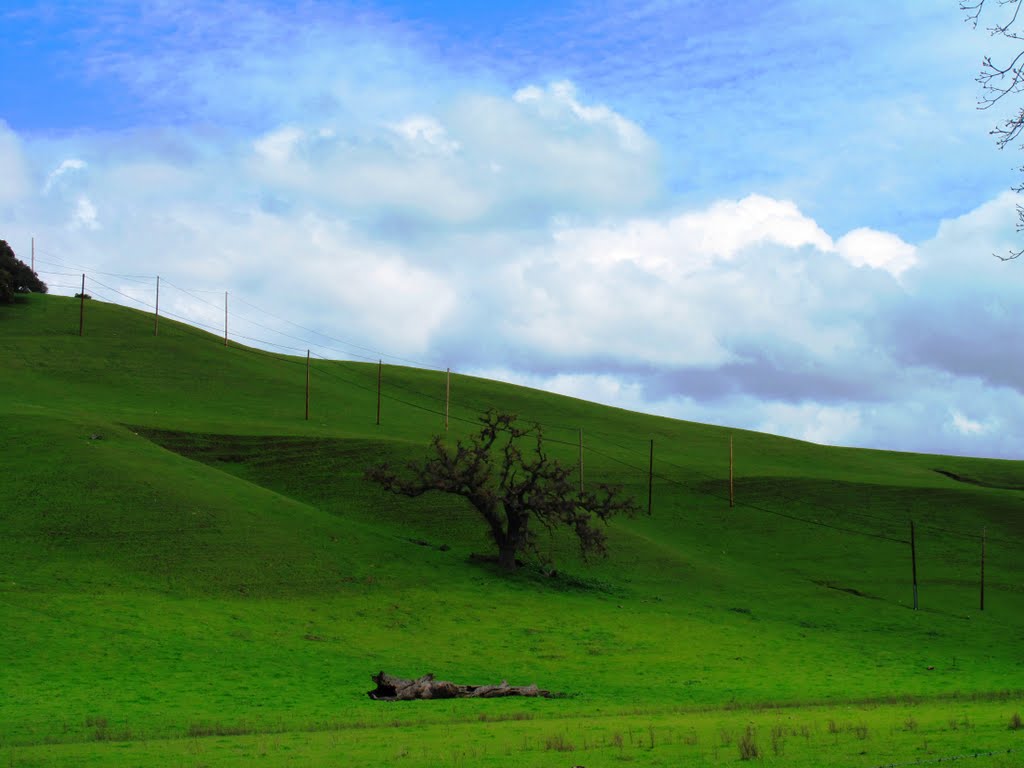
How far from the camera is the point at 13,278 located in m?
133

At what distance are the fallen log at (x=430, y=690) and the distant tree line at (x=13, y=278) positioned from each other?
114742 millimetres

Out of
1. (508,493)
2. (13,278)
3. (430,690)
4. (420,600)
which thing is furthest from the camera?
(13,278)

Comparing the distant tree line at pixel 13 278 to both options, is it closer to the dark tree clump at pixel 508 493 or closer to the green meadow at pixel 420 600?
the green meadow at pixel 420 600

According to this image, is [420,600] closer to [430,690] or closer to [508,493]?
[508,493]

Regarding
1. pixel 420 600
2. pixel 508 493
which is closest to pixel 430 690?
pixel 420 600

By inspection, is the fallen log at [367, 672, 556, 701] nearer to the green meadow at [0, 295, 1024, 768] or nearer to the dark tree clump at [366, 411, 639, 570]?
the green meadow at [0, 295, 1024, 768]

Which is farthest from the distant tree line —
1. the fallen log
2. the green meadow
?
the fallen log

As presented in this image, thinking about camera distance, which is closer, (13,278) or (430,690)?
(430,690)

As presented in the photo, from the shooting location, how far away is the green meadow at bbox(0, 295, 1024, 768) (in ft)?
72.2

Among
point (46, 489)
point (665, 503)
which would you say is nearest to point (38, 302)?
point (46, 489)

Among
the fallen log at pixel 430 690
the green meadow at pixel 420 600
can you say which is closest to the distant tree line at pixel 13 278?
the green meadow at pixel 420 600

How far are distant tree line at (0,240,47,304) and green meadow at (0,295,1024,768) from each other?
20.2m

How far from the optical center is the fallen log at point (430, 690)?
3058cm

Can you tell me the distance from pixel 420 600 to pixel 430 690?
20691 millimetres
